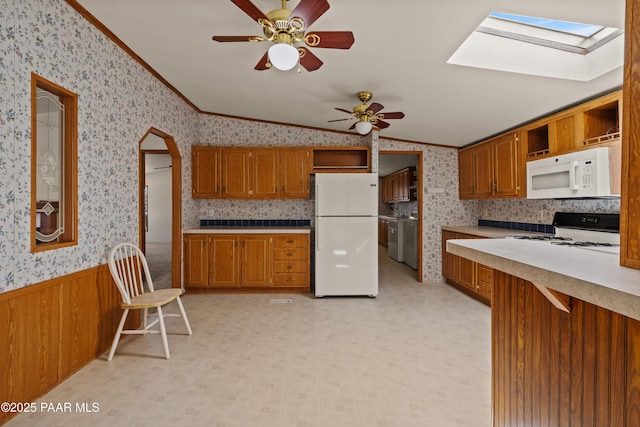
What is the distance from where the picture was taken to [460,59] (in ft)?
8.37

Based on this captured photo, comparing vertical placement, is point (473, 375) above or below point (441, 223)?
below

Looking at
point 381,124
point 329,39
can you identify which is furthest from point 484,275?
point 329,39

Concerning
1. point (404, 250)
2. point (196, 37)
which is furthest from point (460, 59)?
point (404, 250)

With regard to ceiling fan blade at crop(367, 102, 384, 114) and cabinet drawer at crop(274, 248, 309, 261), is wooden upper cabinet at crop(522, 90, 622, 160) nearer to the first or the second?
ceiling fan blade at crop(367, 102, 384, 114)

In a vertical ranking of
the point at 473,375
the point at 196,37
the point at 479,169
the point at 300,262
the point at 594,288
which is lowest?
the point at 473,375

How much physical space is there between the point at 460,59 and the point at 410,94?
0.81 meters

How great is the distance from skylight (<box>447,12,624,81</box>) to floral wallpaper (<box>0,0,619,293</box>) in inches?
51.1

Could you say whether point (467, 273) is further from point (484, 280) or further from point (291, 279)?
point (291, 279)

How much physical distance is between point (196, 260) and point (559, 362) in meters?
4.12

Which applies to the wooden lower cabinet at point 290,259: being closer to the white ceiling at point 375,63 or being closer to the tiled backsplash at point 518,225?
the white ceiling at point 375,63

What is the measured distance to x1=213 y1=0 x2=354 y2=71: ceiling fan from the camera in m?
1.75

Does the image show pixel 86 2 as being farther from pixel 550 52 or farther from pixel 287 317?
pixel 550 52

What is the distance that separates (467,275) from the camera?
4340 mm

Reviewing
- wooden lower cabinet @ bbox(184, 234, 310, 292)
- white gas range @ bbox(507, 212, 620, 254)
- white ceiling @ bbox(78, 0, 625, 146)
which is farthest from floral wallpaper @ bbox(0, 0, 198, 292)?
white gas range @ bbox(507, 212, 620, 254)
